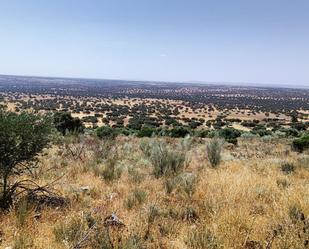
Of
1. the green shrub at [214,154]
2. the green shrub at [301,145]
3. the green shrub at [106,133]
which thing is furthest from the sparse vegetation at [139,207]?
the green shrub at [106,133]

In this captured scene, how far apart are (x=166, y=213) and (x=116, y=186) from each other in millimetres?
2606

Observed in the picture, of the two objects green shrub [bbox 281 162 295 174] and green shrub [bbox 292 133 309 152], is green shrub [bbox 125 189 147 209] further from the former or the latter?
green shrub [bbox 292 133 309 152]

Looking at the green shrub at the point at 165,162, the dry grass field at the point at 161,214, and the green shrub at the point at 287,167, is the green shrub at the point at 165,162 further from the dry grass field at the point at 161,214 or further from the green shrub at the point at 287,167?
the green shrub at the point at 287,167

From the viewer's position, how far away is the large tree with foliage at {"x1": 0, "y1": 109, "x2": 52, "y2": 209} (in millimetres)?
6840

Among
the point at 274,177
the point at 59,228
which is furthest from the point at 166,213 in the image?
the point at 274,177

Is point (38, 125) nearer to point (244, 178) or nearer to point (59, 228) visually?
point (59, 228)

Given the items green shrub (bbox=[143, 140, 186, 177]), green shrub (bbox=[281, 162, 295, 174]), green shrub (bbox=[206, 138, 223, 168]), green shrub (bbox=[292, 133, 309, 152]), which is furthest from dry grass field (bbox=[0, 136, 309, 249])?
green shrub (bbox=[292, 133, 309, 152])

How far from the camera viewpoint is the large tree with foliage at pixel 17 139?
6840 millimetres

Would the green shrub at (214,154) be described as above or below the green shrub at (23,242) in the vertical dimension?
below

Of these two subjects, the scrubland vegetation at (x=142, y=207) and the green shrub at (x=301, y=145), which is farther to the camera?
the green shrub at (x=301, y=145)

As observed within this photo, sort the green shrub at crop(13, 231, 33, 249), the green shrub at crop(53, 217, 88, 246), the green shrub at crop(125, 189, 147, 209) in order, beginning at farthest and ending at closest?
the green shrub at crop(125, 189, 147, 209) < the green shrub at crop(53, 217, 88, 246) < the green shrub at crop(13, 231, 33, 249)

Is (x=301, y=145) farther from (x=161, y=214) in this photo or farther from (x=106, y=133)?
(x=161, y=214)

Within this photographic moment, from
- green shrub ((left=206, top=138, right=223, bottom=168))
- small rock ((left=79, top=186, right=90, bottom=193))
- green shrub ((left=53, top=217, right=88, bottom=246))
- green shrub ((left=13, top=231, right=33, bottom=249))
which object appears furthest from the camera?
green shrub ((left=206, top=138, right=223, bottom=168))

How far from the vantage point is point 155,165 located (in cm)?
1055
